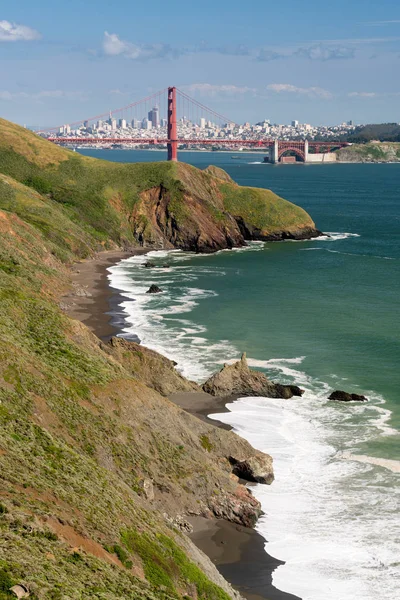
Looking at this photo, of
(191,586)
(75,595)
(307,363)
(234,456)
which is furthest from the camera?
(307,363)

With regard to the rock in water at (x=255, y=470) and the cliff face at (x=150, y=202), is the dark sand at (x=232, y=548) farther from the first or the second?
the cliff face at (x=150, y=202)

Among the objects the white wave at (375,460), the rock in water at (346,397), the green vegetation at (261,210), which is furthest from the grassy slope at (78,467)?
the green vegetation at (261,210)

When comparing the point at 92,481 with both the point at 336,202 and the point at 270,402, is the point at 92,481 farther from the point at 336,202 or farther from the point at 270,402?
the point at 336,202

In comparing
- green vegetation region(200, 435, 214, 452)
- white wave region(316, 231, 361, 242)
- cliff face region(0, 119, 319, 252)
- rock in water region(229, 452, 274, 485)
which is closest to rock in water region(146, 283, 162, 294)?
cliff face region(0, 119, 319, 252)

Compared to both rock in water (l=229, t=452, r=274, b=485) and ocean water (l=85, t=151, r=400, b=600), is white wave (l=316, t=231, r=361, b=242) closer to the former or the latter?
ocean water (l=85, t=151, r=400, b=600)

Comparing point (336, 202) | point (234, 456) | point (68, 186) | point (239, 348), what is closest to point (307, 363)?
point (239, 348)

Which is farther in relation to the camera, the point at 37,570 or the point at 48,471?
the point at 48,471

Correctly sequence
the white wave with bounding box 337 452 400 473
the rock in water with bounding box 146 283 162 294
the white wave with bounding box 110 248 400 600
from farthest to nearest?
1. the rock in water with bounding box 146 283 162 294
2. the white wave with bounding box 337 452 400 473
3. the white wave with bounding box 110 248 400 600
